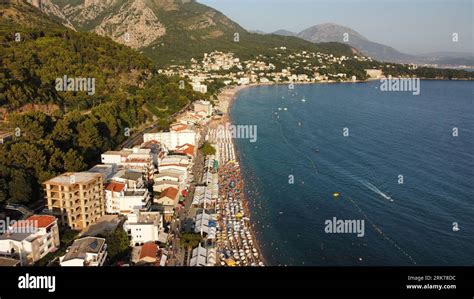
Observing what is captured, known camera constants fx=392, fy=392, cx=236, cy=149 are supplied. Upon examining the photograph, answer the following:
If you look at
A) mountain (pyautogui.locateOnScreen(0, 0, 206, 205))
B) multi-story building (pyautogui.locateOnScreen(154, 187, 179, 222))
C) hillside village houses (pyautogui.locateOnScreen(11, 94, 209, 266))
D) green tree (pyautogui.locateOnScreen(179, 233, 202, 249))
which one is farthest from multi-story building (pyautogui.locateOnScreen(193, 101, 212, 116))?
green tree (pyautogui.locateOnScreen(179, 233, 202, 249))

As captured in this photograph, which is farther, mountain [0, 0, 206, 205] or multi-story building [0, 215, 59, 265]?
mountain [0, 0, 206, 205]

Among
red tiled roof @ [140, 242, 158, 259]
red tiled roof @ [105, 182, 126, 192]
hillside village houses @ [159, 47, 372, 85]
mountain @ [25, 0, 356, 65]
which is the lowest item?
red tiled roof @ [140, 242, 158, 259]

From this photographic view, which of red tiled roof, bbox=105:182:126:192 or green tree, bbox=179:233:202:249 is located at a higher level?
red tiled roof, bbox=105:182:126:192

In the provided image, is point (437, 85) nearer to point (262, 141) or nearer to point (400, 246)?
point (262, 141)

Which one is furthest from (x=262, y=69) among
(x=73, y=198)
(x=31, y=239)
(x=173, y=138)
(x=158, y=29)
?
(x=31, y=239)

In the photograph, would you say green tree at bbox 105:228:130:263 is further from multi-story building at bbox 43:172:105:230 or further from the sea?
the sea

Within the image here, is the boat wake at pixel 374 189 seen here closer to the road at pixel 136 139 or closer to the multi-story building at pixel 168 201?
the multi-story building at pixel 168 201
